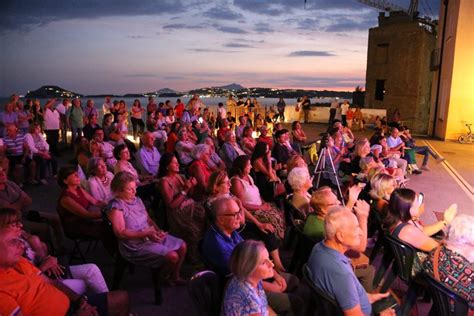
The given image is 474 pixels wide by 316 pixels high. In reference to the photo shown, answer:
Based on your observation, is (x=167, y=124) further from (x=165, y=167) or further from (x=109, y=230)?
(x=109, y=230)

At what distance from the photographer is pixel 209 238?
3.02m

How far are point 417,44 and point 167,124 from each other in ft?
61.2

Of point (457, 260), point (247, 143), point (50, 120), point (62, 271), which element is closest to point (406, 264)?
point (457, 260)

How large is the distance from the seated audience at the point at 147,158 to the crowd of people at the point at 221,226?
2 cm

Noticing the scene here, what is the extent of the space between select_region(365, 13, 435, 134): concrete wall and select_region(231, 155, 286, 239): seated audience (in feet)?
68.0

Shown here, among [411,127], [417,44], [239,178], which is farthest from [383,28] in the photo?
[239,178]

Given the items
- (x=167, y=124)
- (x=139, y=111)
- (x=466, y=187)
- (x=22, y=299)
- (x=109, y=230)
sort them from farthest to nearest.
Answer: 1. (x=139, y=111)
2. (x=167, y=124)
3. (x=466, y=187)
4. (x=109, y=230)
5. (x=22, y=299)

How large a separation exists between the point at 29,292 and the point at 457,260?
2536mm

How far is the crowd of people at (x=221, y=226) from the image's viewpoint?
2.36 metres

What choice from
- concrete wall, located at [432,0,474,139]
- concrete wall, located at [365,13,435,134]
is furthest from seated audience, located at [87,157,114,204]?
concrete wall, located at [365,13,435,134]

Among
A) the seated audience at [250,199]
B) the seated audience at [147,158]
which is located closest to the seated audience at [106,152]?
the seated audience at [147,158]

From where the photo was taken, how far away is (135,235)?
3420 millimetres

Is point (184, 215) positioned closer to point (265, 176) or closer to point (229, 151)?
point (265, 176)

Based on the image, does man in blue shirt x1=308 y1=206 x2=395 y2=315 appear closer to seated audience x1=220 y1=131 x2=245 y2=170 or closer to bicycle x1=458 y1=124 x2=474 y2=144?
seated audience x1=220 y1=131 x2=245 y2=170
